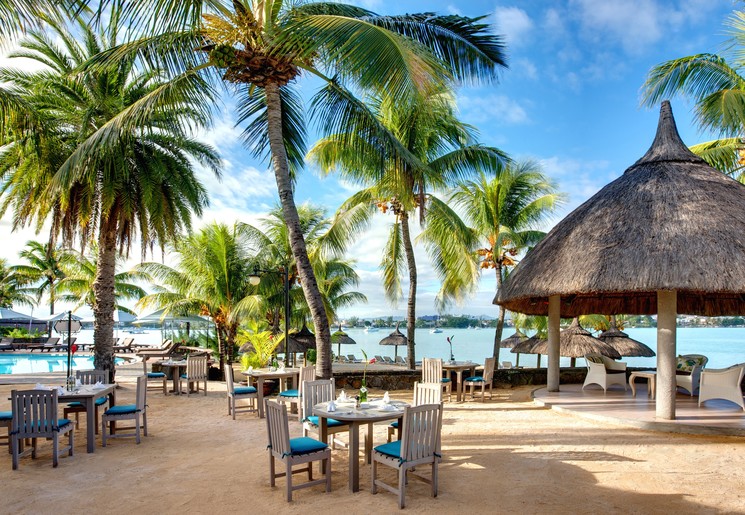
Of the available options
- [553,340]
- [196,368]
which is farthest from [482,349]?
[196,368]

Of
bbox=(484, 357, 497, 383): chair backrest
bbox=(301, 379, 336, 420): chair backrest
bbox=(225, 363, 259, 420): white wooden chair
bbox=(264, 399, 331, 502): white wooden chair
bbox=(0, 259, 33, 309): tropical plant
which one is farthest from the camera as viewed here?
bbox=(0, 259, 33, 309): tropical plant

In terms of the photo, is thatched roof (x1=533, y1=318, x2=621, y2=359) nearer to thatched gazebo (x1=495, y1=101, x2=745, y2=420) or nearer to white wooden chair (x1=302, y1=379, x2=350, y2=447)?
thatched gazebo (x1=495, y1=101, x2=745, y2=420)

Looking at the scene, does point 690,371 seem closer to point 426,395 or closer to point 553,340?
point 553,340

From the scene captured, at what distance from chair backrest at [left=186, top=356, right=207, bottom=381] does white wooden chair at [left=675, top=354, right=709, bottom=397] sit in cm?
1063

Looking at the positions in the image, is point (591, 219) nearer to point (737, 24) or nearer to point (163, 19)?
point (737, 24)

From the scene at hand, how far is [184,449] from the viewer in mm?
7320

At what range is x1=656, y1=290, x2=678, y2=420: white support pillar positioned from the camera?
8.53 meters

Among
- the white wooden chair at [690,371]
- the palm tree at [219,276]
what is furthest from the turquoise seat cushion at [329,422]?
the palm tree at [219,276]

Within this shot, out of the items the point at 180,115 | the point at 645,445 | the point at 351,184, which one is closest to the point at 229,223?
the point at 351,184

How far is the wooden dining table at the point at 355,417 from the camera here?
18.1 feet

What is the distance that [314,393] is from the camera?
23.7 ft

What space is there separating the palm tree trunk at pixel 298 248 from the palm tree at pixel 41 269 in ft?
103

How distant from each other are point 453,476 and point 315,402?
7.36 ft

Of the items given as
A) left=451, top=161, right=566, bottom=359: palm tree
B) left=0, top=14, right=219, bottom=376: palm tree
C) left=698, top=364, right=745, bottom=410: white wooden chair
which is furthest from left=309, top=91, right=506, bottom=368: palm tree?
left=698, top=364, right=745, bottom=410: white wooden chair
